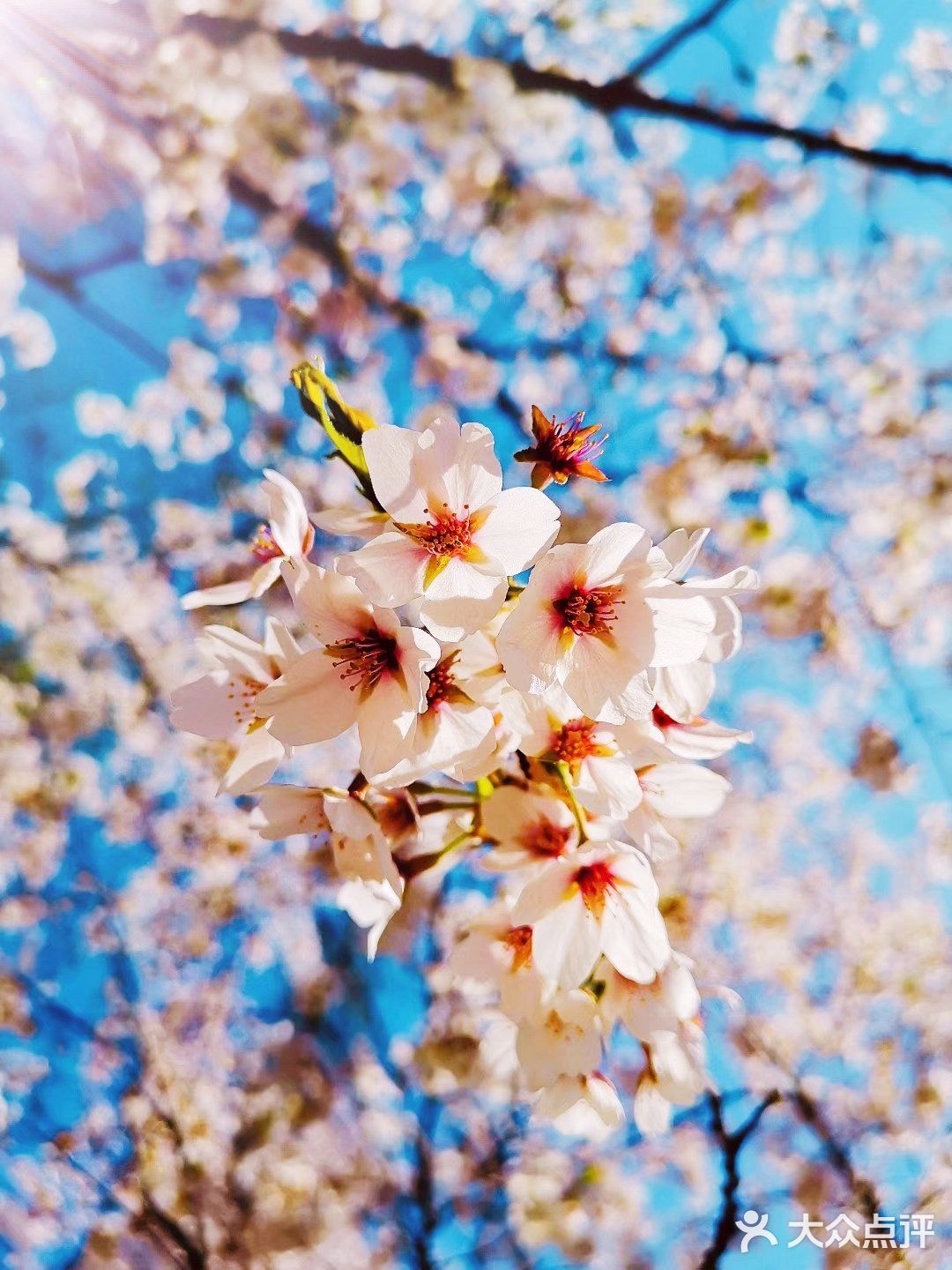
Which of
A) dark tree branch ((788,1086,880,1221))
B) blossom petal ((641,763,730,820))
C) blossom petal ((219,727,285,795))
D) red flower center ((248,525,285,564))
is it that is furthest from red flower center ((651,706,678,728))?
dark tree branch ((788,1086,880,1221))

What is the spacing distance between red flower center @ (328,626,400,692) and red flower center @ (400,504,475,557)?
18 centimetres

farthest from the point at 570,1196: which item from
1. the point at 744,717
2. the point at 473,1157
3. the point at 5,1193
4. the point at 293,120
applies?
the point at 293,120

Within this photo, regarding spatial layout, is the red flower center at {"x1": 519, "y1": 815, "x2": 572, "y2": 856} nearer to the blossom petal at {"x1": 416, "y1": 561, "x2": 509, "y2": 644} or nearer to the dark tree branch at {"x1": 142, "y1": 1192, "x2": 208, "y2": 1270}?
the blossom petal at {"x1": 416, "y1": 561, "x2": 509, "y2": 644}

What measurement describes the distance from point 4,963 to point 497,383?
24.7 ft

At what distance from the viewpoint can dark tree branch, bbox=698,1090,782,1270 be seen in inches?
86.0

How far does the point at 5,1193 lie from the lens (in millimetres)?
7668

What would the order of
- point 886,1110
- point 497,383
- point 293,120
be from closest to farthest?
point 293,120, point 497,383, point 886,1110

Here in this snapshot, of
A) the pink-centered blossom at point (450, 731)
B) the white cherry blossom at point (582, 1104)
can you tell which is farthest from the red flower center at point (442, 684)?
the white cherry blossom at point (582, 1104)

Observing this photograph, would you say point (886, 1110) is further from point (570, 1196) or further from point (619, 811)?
point (619, 811)

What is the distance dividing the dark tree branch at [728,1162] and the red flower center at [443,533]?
171 cm

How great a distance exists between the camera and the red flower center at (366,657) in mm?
1375

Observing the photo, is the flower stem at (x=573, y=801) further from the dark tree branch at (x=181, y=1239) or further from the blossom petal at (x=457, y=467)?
the dark tree branch at (x=181, y=1239)

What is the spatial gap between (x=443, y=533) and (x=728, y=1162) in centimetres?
229

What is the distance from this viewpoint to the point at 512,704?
4.41 ft
